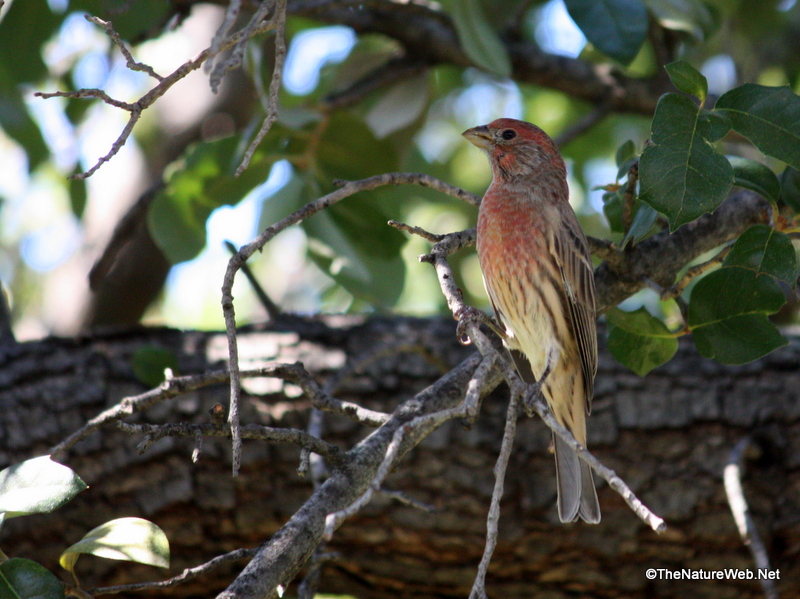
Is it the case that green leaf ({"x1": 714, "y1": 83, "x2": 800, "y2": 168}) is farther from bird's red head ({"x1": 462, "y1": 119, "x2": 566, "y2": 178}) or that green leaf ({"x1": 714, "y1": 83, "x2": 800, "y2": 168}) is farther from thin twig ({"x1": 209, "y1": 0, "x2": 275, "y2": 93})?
bird's red head ({"x1": 462, "y1": 119, "x2": 566, "y2": 178})

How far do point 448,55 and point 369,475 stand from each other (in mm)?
3219

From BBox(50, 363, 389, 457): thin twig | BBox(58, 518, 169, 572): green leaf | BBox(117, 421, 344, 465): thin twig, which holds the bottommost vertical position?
BBox(58, 518, 169, 572): green leaf

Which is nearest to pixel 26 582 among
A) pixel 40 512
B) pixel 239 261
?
pixel 40 512

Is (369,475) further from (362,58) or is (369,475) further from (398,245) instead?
(362,58)

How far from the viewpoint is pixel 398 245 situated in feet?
13.3

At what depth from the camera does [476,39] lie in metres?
3.83

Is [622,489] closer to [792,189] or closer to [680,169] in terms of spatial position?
[680,169]

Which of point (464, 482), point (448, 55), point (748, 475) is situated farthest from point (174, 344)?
point (748, 475)

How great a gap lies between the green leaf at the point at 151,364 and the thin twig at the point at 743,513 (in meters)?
2.65

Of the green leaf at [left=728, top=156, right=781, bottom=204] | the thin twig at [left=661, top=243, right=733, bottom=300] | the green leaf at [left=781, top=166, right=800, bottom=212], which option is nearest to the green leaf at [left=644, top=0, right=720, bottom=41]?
the green leaf at [left=781, top=166, right=800, bottom=212]

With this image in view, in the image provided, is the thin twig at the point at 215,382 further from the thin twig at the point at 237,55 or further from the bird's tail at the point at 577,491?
the bird's tail at the point at 577,491

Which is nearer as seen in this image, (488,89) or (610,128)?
(610,128)

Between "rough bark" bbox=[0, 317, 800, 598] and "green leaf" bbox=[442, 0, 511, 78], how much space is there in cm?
141

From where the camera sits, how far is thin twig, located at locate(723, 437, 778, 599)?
113 inches
